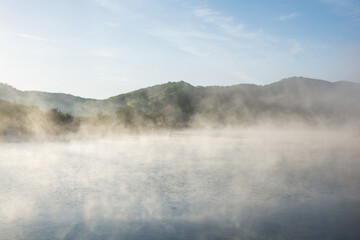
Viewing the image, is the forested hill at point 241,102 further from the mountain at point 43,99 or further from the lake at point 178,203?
the lake at point 178,203

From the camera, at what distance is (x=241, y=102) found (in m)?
148

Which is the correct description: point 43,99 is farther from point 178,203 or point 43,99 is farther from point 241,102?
point 178,203

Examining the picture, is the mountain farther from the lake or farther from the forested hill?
the lake

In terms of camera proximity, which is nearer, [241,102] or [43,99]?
[43,99]

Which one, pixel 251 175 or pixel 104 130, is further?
pixel 104 130

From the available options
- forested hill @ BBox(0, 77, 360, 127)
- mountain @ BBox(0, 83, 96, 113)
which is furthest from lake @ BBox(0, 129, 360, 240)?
forested hill @ BBox(0, 77, 360, 127)

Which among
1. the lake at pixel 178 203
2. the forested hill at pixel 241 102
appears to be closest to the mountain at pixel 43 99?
the forested hill at pixel 241 102

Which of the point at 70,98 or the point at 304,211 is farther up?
the point at 70,98

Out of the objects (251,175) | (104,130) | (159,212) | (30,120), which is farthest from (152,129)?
(159,212)

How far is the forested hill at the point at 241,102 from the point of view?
136125 mm

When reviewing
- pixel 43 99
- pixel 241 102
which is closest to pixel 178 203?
pixel 43 99

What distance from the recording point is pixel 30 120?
2453 inches

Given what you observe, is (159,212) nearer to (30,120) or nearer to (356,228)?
(356,228)

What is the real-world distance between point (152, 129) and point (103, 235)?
280 ft
